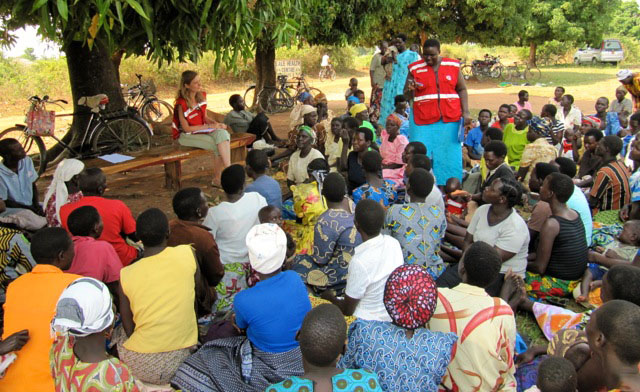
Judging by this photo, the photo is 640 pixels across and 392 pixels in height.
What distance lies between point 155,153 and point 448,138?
3.78 m

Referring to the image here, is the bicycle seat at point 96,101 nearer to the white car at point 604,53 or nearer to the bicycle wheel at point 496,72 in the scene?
the bicycle wheel at point 496,72

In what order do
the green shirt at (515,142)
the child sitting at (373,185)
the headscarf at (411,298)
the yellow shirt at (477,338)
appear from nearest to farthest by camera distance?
the headscarf at (411,298) < the yellow shirt at (477,338) < the child sitting at (373,185) < the green shirt at (515,142)

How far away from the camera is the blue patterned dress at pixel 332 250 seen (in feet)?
12.9

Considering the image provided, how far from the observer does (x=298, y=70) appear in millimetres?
17625

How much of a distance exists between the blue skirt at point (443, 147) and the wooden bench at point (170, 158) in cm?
285

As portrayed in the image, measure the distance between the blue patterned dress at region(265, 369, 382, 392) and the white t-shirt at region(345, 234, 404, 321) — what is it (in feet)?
3.11

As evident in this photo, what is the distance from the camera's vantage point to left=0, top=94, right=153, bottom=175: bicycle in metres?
7.54

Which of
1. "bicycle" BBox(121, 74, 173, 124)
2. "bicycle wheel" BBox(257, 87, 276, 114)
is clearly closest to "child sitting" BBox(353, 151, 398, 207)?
"bicycle" BBox(121, 74, 173, 124)

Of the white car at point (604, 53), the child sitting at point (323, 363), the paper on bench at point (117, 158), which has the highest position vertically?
the white car at point (604, 53)

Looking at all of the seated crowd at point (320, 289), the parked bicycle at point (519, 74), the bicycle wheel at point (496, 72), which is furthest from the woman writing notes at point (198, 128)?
Result: the bicycle wheel at point (496, 72)

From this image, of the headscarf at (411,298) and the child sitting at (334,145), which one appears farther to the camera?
the child sitting at (334,145)

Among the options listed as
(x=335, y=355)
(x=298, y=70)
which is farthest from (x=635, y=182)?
(x=298, y=70)

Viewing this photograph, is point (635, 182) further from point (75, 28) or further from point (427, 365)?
point (75, 28)

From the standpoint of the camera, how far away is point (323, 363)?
2.10 m
